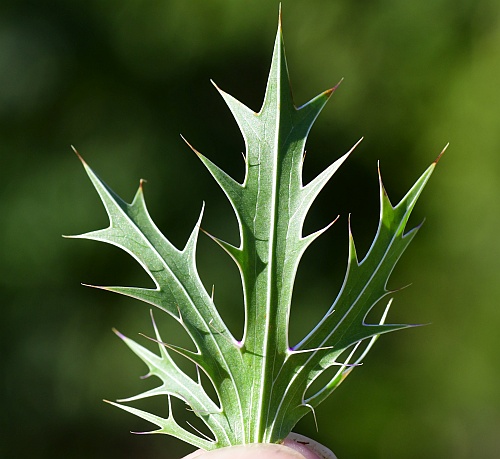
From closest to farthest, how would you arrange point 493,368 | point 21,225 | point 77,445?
point 493,368 → point 21,225 → point 77,445

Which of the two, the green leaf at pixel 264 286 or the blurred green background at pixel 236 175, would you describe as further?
the blurred green background at pixel 236 175

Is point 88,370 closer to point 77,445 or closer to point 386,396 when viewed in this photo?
point 77,445

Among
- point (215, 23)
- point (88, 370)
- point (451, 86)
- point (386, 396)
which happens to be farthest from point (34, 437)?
point (451, 86)

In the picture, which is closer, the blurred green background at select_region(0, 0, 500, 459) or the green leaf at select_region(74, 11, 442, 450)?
the green leaf at select_region(74, 11, 442, 450)
